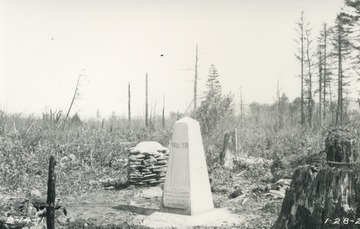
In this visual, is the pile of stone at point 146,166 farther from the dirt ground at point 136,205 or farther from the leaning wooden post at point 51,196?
the leaning wooden post at point 51,196

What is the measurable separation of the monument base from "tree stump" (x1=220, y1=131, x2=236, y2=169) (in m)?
6.19

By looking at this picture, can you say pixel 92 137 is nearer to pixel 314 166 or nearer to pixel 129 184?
pixel 129 184

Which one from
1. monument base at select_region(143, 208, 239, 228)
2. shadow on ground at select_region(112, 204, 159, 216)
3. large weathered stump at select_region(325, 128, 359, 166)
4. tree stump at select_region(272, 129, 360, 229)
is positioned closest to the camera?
tree stump at select_region(272, 129, 360, 229)

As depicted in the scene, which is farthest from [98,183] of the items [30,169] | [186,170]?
[186,170]

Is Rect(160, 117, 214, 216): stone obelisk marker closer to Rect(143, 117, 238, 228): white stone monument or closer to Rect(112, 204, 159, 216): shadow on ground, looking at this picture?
Rect(143, 117, 238, 228): white stone monument

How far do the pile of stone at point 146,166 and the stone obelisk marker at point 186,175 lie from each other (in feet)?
12.6

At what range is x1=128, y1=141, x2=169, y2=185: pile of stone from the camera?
1105 centimetres

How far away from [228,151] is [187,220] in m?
7.21

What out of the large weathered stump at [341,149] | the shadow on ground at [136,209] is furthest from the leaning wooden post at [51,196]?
the shadow on ground at [136,209]

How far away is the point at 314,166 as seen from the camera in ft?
14.3

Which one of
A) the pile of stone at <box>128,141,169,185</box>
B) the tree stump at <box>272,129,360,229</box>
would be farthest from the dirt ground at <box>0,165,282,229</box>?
the tree stump at <box>272,129,360,229</box>

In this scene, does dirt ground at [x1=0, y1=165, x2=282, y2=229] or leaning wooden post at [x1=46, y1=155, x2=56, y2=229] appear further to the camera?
dirt ground at [x1=0, y1=165, x2=282, y2=229]

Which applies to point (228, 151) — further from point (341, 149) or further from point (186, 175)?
point (341, 149)

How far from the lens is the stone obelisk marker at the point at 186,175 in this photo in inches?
278
